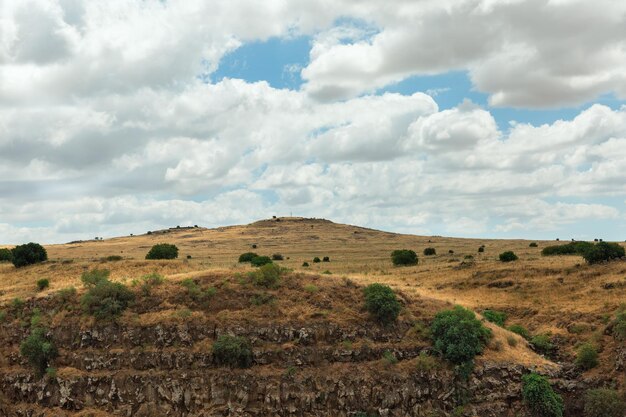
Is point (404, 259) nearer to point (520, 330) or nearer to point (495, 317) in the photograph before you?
point (495, 317)

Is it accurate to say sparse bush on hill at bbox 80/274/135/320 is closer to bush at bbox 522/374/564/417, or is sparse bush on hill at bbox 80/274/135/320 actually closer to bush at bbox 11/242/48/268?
bush at bbox 522/374/564/417

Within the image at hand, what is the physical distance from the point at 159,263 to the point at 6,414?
21.2 m

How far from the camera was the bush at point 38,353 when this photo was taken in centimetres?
3203

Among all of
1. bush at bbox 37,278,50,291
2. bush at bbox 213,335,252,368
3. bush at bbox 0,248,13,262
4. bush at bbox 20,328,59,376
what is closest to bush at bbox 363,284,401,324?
bush at bbox 213,335,252,368

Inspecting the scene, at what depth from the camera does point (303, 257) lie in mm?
90375

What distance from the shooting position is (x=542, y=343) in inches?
1366

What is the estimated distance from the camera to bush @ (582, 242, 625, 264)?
48938 millimetres

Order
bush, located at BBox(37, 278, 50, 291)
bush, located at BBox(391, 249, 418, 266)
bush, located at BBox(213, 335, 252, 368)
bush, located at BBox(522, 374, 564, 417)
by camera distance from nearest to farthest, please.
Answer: bush, located at BBox(522, 374, 564, 417) < bush, located at BBox(213, 335, 252, 368) < bush, located at BBox(37, 278, 50, 291) < bush, located at BBox(391, 249, 418, 266)

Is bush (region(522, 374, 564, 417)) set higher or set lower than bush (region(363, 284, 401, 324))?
lower

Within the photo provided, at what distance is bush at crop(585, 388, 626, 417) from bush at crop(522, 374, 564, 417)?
1.45 meters

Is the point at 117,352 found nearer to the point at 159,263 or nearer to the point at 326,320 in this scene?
the point at 326,320

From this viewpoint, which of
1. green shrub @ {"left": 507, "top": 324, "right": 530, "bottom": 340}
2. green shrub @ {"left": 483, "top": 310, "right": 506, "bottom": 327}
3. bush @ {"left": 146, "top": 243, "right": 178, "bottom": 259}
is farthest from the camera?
bush @ {"left": 146, "top": 243, "right": 178, "bottom": 259}

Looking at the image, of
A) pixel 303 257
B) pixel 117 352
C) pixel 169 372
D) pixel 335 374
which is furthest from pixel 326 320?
pixel 303 257

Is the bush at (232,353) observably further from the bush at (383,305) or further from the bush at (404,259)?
the bush at (404,259)
